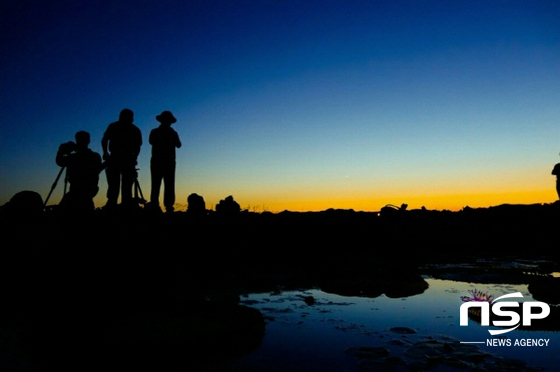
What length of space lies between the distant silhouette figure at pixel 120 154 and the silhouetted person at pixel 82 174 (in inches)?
11.8

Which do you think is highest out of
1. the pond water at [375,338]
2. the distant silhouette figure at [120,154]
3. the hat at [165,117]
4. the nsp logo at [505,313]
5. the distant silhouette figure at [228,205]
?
the hat at [165,117]

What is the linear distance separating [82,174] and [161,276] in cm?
317

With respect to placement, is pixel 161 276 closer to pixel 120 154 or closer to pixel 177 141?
pixel 120 154

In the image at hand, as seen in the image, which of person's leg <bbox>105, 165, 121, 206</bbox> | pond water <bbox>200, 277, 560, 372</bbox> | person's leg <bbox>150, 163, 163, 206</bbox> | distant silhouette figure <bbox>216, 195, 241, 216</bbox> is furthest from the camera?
distant silhouette figure <bbox>216, 195, 241, 216</bbox>

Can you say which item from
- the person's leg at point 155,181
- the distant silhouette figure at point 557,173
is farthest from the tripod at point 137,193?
the distant silhouette figure at point 557,173

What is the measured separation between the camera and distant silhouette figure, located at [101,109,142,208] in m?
8.48

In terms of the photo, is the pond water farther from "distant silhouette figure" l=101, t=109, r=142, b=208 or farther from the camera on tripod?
the camera on tripod

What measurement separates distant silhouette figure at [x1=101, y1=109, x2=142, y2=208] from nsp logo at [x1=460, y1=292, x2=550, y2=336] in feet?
24.5

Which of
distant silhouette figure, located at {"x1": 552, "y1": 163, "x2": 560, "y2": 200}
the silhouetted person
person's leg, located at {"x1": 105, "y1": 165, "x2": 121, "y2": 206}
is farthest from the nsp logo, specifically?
distant silhouette figure, located at {"x1": 552, "y1": 163, "x2": 560, "y2": 200}

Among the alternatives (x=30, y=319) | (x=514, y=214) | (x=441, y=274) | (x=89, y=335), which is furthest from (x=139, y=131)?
(x=514, y=214)

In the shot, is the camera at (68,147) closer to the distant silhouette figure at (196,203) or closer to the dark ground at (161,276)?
the dark ground at (161,276)

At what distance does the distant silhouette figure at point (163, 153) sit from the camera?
9.45m

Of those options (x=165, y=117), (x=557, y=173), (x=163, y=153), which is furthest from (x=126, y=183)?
(x=557, y=173)

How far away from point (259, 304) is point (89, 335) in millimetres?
2771
